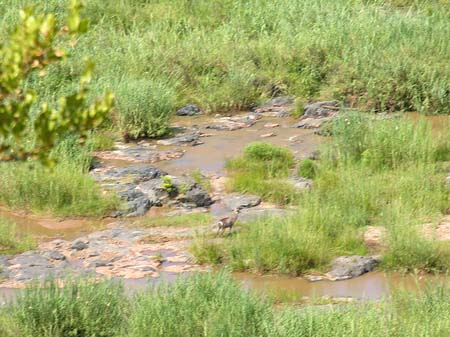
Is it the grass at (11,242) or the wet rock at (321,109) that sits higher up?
the grass at (11,242)

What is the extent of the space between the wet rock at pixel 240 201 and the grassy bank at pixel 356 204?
0.15 metres

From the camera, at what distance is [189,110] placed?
14164 millimetres

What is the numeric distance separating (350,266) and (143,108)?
16.9 ft

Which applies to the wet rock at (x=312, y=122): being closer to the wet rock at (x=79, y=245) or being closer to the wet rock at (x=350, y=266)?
the wet rock at (x=79, y=245)

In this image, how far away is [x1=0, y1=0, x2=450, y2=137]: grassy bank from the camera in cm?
1320

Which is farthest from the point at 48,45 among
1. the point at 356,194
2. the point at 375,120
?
the point at 375,120

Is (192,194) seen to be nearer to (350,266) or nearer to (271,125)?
(350,266)

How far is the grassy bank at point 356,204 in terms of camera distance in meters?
8.15

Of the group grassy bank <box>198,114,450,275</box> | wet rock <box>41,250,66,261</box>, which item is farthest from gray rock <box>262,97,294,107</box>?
wet rock <box>41,250,66,261</box>

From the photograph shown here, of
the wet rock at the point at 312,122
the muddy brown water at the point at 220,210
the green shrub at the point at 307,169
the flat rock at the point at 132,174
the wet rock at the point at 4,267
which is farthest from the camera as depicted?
the wet rock at the point at 312,122

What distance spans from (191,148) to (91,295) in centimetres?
644

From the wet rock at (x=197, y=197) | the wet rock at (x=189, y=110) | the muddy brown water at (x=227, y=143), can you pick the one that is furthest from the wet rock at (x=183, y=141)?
the wet rock at (x=197, y=197)

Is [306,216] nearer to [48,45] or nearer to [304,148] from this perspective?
[304,148]

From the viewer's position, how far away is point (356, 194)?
371 inches
